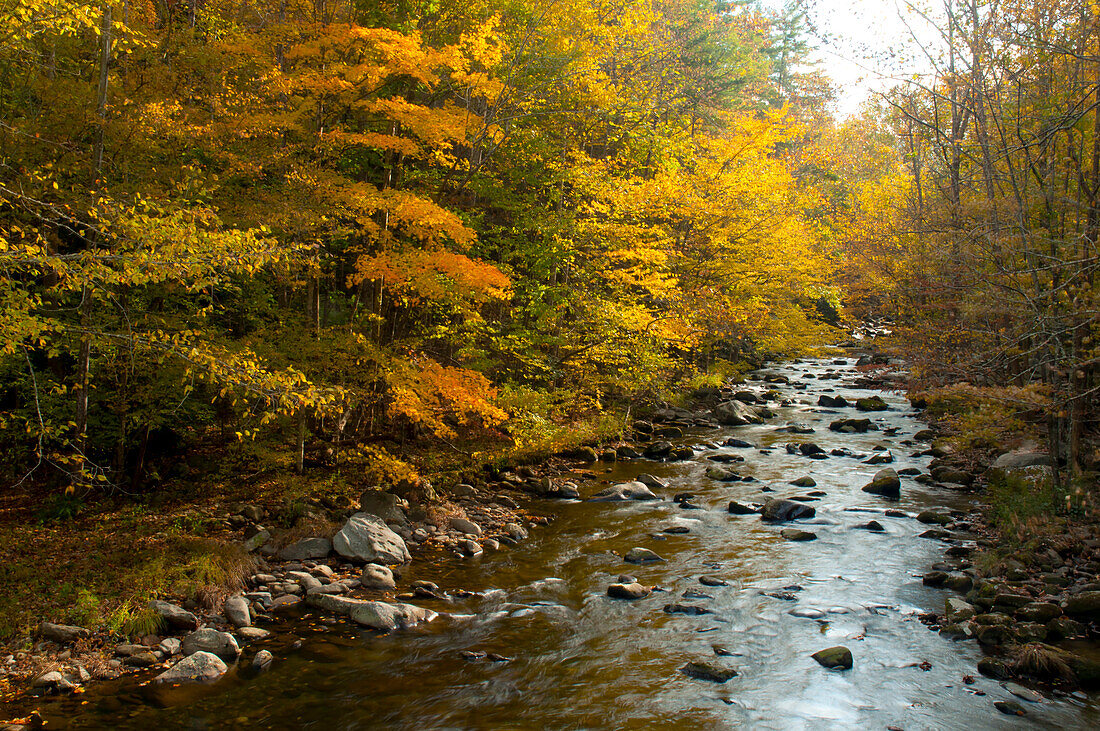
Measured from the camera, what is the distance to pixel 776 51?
4650 cm

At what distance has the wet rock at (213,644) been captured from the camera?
6.91 metres

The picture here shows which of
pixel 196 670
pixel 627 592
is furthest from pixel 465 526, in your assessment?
pixel 196 670

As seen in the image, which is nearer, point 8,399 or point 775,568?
point 775,568

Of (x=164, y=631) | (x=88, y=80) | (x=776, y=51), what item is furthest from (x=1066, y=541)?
(x=776, y=51)

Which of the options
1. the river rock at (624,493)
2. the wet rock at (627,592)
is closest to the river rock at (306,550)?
the wet rock at (627,592)

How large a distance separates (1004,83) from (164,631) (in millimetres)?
15168

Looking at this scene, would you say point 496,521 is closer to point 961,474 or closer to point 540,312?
point 540,312

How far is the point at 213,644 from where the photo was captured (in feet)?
22.9

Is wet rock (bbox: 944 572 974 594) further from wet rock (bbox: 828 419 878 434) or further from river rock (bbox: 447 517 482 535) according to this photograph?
wet rock (bbox: 828 419 878 434)

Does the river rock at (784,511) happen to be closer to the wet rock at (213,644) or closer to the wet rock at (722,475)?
the wet rock at (722,475)

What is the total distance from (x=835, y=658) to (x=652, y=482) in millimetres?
7451

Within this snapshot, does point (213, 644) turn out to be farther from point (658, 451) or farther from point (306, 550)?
point (658, 451)

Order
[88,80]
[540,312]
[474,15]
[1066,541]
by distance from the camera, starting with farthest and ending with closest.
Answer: [540,312], [474,15], [88,80], [1066,541]

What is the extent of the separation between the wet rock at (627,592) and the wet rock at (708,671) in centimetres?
182
